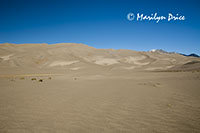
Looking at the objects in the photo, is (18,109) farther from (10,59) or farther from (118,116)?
(10,59)

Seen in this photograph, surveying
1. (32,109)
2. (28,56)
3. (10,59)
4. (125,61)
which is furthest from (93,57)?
(32,109)

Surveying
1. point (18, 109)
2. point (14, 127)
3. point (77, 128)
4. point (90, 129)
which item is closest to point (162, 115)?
point (90, 129)

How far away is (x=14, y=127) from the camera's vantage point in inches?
97.0

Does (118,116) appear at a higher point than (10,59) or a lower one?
lower

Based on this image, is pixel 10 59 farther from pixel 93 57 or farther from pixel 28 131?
pixel 28 131

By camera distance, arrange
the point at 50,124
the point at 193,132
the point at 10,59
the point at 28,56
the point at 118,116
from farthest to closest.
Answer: the point at 28,56 → the point at 10,59 → the point at 118,116 → the point at 50,124 → the point at 193,132

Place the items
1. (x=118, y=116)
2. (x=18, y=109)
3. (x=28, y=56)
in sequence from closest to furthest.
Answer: (x=118, y=116) < (x=18, y=109) < (x=28, y=56)

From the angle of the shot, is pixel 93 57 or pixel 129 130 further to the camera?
pixel 93 57

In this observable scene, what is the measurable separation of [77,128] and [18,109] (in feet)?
7.03

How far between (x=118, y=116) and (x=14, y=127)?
2282mm

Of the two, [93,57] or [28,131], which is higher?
[93,57]

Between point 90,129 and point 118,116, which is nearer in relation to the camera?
point 90,129

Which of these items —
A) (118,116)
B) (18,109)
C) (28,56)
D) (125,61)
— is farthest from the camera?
(125,61)

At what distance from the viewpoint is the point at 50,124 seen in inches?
102
